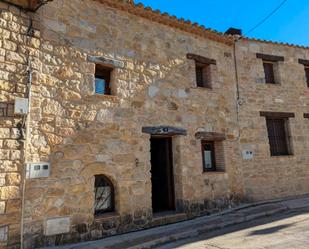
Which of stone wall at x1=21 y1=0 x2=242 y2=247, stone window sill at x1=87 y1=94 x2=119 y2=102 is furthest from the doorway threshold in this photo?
stone window sill at x1=87 y1=94 x2=119 y2=102

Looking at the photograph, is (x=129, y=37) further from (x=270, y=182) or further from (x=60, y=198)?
(x=270, y=182)

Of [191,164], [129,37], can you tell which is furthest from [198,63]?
[191,164]

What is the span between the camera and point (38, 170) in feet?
16.0

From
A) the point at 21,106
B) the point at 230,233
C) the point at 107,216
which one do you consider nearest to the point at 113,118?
the point at 21,106

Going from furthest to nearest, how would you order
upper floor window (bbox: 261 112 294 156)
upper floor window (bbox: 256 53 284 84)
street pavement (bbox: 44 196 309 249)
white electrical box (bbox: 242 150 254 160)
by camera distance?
upper floor window (bbox: 256 53 284 84)
upper floor window (bbox: 261 112 294 156)
white electrical box (bbox: 242 150 254 160)
street pavement (bbox: 44 196 309 249)

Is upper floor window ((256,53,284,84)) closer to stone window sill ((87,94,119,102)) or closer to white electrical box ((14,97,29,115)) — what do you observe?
stone window sill ((87,94,119,102))

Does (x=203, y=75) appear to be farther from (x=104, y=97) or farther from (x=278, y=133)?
(x=104, y=97)

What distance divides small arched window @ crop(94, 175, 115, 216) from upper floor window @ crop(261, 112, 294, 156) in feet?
18.5

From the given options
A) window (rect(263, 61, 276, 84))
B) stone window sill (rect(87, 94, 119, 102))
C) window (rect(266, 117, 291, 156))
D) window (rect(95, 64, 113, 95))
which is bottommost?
window (rect(266, 117, 291, 156))

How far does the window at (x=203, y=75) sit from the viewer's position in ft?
26.5

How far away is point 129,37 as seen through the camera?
6.54m

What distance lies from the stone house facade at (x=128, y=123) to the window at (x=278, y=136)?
44mm

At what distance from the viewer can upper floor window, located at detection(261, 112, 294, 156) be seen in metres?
8.90

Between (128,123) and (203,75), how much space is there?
10.7 ft
